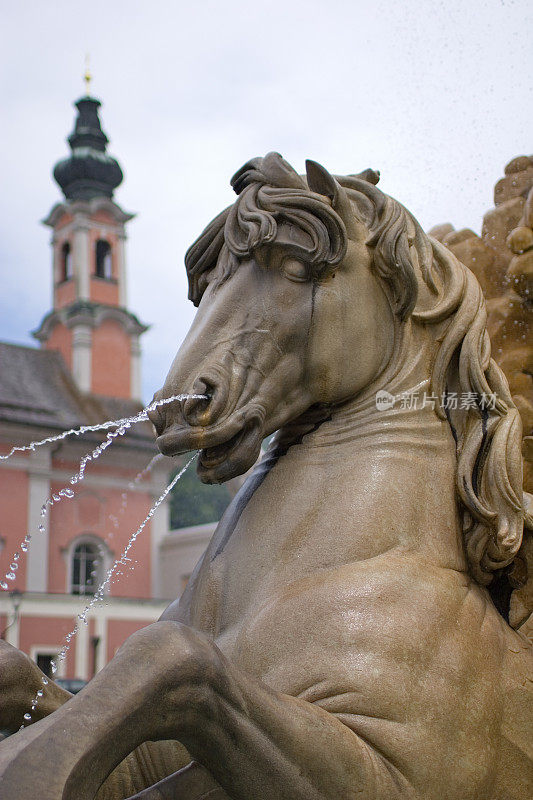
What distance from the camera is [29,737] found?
1.45 meters

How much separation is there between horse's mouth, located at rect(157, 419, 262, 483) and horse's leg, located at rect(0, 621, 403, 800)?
1.57ft

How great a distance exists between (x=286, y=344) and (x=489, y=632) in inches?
25.9

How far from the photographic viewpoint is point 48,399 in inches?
1126

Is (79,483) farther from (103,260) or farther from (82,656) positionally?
(103,260)

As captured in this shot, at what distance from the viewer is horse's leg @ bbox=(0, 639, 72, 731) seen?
6.09 feet

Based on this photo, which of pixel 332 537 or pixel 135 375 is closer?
pixel 332 537

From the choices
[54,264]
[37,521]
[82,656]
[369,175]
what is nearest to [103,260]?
[54,264]

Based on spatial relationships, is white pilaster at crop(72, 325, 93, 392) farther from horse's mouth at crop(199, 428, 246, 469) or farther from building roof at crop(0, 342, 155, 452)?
horse's mouth at crop(199, 428, 246, 469)

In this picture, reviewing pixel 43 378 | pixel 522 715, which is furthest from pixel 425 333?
pixel 43 378

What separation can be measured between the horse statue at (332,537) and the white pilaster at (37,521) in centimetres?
2303

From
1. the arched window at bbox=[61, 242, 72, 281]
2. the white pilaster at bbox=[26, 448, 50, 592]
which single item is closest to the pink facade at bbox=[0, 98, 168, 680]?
the white pilaster at bbox=[26, 448, 50, 592]

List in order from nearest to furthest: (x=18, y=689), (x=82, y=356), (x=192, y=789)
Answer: (x=192, y=789) → (x=18, y=689) → (x=82, y=356)

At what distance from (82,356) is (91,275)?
3.74 meters

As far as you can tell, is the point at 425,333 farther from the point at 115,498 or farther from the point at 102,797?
the point at 115,498
